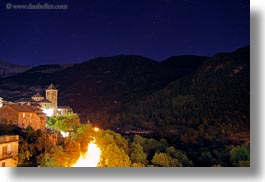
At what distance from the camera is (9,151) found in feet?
15.9

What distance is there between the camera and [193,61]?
4.89 m

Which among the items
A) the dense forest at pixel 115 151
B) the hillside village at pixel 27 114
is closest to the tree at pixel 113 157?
the dense forest at pixel 115 151

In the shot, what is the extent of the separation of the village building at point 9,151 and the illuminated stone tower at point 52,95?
0.47m

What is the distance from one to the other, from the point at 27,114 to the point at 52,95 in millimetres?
309

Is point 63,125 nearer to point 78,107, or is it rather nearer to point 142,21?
point 78,107

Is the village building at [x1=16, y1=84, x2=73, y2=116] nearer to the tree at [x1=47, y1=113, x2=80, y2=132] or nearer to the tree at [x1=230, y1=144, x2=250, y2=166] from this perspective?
the tree at [x1=47, y1=113, x2=80, y2=132]

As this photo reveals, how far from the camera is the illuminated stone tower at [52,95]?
4910 millimetres

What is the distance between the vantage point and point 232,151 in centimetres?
480

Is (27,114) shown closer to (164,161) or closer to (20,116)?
(20,116)

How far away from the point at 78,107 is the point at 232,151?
158 centimetres

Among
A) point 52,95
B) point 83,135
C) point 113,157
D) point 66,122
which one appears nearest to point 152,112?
point 113,157

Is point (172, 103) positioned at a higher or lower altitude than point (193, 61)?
lower

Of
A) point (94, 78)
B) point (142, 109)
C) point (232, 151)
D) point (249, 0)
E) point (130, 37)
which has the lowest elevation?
point (232, 151)

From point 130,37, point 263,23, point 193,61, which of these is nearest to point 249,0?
point 263,23
